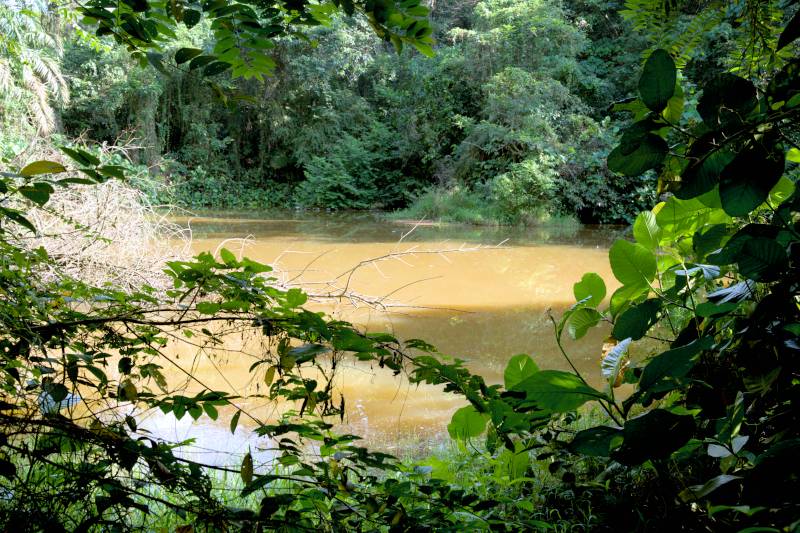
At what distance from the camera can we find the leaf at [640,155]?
670mm

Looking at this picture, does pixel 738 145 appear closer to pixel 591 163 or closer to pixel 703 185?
pixel 703 185

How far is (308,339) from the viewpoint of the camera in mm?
1106

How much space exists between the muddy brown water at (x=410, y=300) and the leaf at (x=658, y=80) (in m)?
0.80

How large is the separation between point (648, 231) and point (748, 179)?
69 cm

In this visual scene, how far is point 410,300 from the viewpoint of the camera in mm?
5965

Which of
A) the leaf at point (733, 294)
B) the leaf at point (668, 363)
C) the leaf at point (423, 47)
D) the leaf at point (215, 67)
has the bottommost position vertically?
the leaf at point (668, 363)

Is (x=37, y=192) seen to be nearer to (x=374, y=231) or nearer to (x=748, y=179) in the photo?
(x=748, y=179)

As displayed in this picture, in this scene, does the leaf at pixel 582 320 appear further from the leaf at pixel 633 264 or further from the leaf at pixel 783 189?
the leaf at pixel 783 189

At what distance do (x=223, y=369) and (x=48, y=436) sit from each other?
156 inches

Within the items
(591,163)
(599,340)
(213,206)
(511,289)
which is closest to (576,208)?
(591,163)

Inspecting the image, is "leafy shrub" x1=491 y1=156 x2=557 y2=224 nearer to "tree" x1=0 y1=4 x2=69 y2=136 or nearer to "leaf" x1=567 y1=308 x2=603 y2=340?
"tree" x1=0 y1=4 x2=69 y2=136

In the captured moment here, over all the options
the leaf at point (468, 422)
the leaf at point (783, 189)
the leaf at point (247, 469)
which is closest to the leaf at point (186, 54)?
the leaf at point (247, 469)

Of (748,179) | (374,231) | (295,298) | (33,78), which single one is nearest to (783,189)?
(748,179)

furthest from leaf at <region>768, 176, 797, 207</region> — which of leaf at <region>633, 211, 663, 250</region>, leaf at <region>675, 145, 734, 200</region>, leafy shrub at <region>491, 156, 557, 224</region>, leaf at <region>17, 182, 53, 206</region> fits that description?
leafy shrub at <region>491, 156, 557, 224</region>
